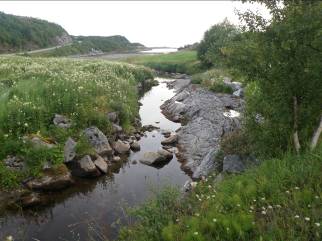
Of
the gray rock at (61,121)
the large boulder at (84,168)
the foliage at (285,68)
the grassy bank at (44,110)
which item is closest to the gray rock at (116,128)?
the grassy bank at (44,110)

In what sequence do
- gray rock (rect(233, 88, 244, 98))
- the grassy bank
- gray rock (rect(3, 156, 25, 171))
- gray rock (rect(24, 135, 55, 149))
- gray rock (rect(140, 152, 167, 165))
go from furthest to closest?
1. gray rock (rect(233, 88, 244, 98))
2. gray rock (rect(140, 152, 167, 165))
3. gray rock (rect(24, 135, 55, 149))
4. the grassy bank
5. gray rock (rect(3, 156, 25, 171))

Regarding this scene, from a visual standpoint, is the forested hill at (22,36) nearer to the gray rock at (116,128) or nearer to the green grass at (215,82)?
the green grass at (215,82)

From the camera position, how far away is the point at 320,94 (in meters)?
10.8

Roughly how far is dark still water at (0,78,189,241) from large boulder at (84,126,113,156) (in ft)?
4.15

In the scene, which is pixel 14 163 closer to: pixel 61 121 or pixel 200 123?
pixel 61 121

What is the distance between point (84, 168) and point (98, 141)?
109 inches

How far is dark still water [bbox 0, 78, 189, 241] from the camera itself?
12.1 meters

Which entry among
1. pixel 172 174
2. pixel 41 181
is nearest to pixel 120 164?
pixel 172 174

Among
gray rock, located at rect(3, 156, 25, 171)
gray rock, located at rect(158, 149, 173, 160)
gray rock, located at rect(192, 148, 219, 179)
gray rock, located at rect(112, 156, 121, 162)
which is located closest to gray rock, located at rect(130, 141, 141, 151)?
gray rock, located at rect(112, 156, 121, 162)

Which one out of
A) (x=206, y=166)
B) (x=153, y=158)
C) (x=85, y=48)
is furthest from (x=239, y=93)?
(x=85, y=48)

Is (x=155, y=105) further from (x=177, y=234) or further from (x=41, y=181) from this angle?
(x=177, y=234)

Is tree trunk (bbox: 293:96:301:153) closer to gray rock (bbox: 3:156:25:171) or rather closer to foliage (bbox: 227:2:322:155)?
foliage (bbox: 227:2:322:155)

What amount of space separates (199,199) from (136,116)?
20.2 metres

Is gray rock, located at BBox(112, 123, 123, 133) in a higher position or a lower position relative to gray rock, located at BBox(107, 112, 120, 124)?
lower
